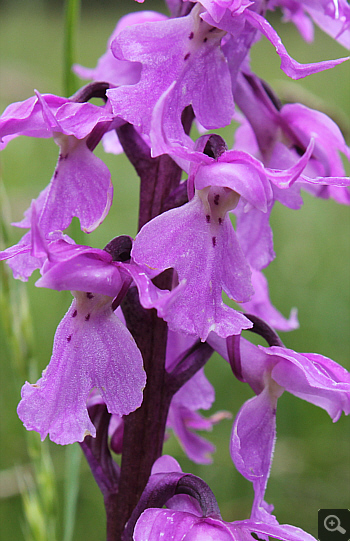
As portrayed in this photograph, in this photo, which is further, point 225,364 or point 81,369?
point 225,364

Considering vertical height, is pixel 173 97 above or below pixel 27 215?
above

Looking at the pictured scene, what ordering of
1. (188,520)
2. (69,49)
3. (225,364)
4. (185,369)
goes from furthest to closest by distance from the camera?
(225,364) < (69,49) < (185,369) < (188,520)

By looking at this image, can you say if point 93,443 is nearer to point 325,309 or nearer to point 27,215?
point 27,215

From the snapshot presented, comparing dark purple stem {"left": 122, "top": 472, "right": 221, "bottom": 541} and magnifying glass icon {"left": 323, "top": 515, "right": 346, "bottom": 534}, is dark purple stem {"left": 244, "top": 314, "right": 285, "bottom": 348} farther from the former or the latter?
magnifying glass icon {"left": 323, "top": 515, "right": 346, "bottom": 534}

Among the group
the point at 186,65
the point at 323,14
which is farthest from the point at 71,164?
the point at 323,14

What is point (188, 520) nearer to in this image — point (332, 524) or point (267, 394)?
point (267, 394)

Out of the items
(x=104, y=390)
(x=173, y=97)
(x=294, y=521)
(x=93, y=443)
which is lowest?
(x=294, y=521)

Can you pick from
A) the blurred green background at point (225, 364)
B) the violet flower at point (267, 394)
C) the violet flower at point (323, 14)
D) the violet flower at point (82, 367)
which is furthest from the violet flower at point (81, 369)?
the violet flower at point (323, 14)

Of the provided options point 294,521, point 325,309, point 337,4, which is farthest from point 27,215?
point 325,309
